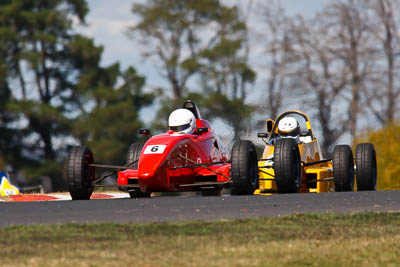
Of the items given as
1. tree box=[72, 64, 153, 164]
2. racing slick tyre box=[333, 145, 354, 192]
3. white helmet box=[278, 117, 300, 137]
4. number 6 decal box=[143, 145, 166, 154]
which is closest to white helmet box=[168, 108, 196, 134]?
number 6 decal box=[143, 145, 166, 154]

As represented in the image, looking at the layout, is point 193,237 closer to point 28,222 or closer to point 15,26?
point 28,222

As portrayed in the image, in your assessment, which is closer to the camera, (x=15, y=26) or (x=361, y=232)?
(x=361, y=232)

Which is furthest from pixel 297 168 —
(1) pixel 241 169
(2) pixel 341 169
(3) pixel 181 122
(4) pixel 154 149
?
(4) pixel 154 149

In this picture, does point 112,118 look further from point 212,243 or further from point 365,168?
point 212,243

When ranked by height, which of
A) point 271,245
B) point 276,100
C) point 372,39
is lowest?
point 271,245

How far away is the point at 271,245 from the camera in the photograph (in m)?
7.20

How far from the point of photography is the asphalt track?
376 inches

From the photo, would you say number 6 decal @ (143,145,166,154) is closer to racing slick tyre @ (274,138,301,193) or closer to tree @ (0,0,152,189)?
racing slick tyre @ (274,138,301,193)

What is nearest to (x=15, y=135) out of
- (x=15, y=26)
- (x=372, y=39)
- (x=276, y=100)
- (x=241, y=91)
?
(x=15, y=26)

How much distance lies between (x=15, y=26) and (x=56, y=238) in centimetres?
3923

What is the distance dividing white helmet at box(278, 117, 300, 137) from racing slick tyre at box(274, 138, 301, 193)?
13.0 ft

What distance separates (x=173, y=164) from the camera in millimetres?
14891

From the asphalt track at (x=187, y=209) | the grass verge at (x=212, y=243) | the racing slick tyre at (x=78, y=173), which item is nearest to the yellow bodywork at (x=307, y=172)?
the racing slick tyre at (x=78, y=173)

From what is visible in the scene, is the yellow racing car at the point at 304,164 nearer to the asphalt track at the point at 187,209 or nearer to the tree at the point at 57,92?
the asphalt track at the point at 187,209
